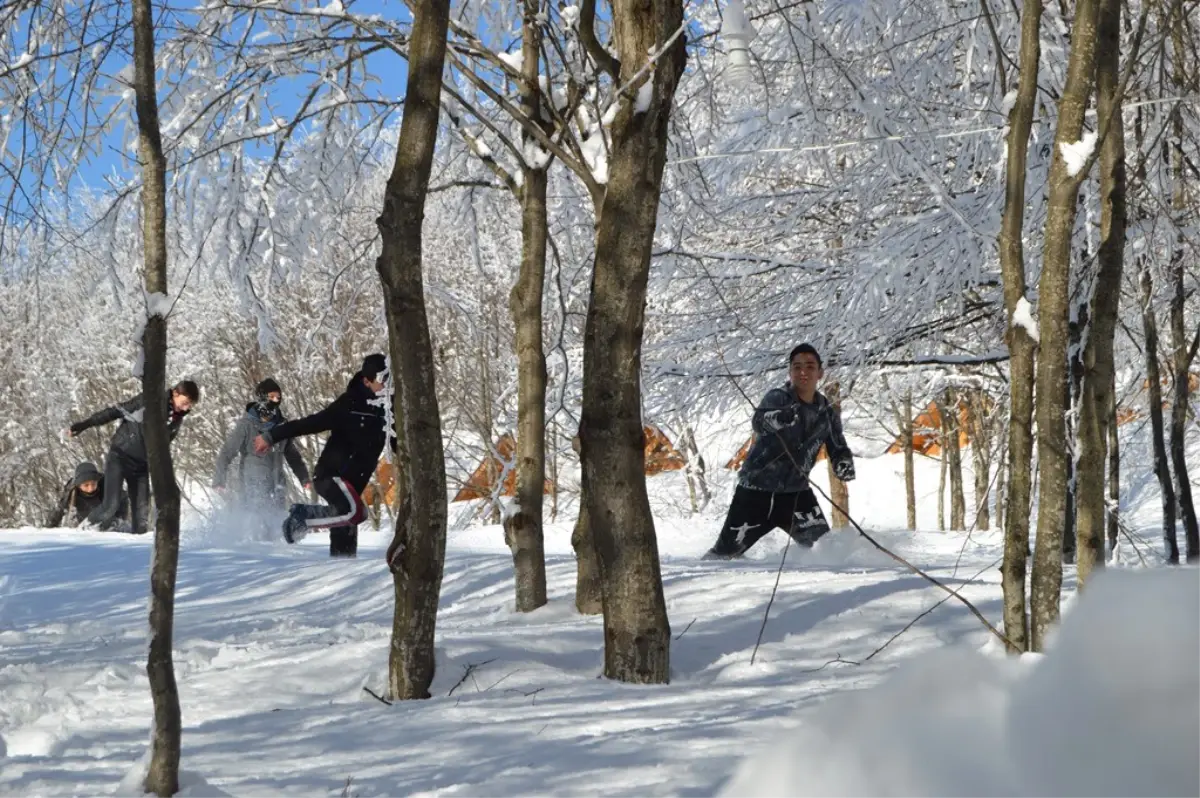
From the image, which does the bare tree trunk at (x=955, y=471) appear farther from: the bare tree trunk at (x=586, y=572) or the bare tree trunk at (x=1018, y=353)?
the bare tree trunk at (x=1018, y=353)

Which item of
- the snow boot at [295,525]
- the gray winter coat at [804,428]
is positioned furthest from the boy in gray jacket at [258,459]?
the gray winter coat at [804,428]

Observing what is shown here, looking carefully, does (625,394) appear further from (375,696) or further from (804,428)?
(804,428)

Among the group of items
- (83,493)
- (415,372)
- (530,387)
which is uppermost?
(530,387)

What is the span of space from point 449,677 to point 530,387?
2.52m

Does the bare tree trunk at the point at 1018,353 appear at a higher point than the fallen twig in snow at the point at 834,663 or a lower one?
higher

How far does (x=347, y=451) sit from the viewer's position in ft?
35.1

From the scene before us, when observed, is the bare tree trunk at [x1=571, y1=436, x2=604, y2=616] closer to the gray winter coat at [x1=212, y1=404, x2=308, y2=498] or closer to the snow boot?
the snow boot

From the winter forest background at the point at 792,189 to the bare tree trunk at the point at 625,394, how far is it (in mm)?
63

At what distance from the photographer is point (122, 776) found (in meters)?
3.44

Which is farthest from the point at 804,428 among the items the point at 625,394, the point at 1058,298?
the point at 1058,298

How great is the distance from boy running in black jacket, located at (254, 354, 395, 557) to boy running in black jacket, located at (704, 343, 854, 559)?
3087 mm

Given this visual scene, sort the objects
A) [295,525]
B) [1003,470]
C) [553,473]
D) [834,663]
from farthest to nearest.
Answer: [553,473] → [1003,470] → [295,525] → [834,663]

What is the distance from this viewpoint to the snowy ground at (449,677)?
10.5 ft

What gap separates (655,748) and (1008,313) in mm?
2199
